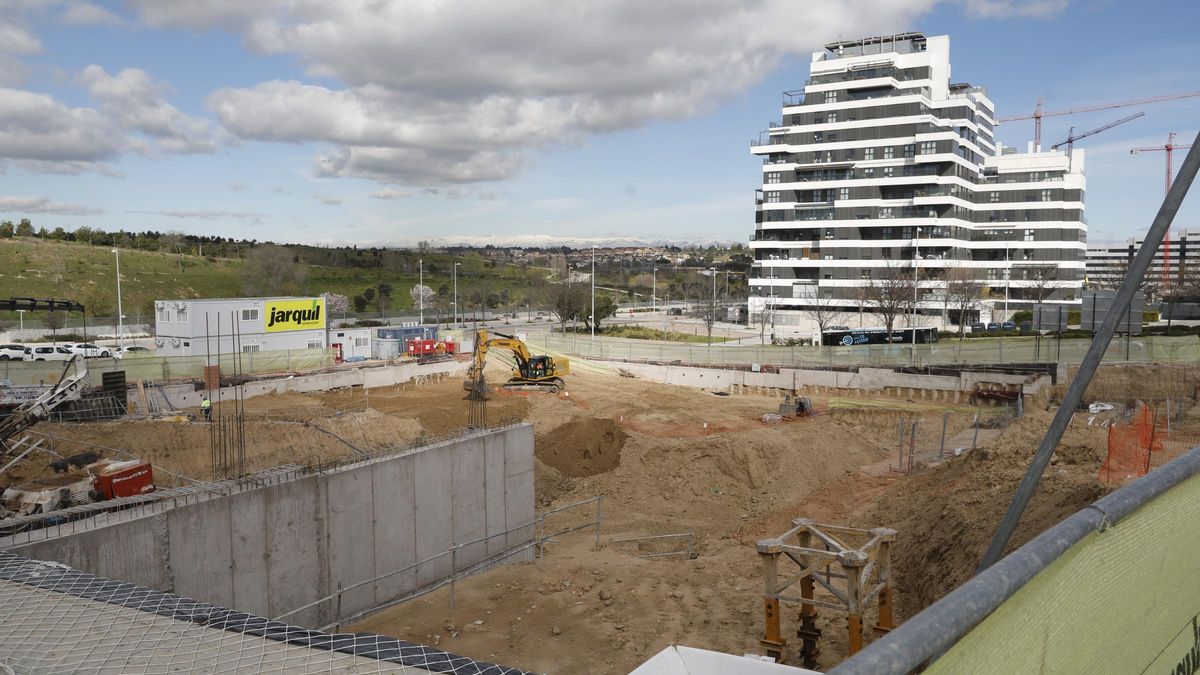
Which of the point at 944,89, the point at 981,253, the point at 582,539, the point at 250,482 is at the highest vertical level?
the point at 944,89

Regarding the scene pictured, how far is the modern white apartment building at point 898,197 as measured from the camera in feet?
249

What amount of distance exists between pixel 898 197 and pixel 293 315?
57.0m

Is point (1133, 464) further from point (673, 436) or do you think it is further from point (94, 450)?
point (94, 450)

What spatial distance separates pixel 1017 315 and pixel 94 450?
2833 inches

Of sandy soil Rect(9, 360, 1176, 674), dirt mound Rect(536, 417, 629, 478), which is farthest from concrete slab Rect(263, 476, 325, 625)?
dirt mound Rect(536, 417, 629, 478)

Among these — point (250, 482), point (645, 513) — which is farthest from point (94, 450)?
point (645, 513)

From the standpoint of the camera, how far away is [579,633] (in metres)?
15.5

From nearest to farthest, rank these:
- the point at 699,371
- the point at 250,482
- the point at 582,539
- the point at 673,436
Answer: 1. the point at 250,482
2. the point at 582,539
3. the point at 673,436
4. the point at 699,371

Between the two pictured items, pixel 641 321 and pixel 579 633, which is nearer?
pixel 579 633

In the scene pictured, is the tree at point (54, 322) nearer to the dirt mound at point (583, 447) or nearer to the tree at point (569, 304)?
the tree at point (569, 304)

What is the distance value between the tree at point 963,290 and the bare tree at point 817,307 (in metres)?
9.72

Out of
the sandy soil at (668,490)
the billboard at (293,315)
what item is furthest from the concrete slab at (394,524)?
the billboard at (293,315)

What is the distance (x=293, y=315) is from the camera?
1879 inches

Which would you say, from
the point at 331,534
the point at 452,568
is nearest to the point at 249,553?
the point at 331,534
